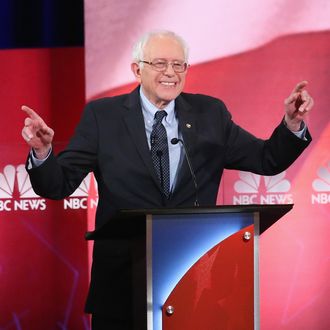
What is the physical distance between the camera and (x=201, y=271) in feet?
6.24

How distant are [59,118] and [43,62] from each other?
32 cm

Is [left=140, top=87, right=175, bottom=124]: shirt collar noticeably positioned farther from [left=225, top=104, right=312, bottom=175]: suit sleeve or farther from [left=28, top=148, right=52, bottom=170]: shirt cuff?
[left=28, top=148, right=52, bottom=170]: shirt cuff

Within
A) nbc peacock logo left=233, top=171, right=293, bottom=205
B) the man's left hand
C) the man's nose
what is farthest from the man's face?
nbc peacock logo left=233, top=171, right=293, bottom=205

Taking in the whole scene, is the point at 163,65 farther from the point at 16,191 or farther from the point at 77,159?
the point at 16,191

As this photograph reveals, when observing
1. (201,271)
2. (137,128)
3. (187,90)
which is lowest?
(201,271)

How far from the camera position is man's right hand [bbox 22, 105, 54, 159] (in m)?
2.05

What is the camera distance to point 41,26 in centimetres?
397

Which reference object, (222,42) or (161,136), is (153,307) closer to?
(161,136)

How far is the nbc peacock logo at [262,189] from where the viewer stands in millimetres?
3717

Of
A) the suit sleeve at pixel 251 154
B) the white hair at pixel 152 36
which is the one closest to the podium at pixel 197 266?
the suit sleeve at pixel 251 154

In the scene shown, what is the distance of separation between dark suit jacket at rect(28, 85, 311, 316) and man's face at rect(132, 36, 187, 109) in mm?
61

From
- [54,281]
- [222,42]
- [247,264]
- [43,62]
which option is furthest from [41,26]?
[247,264]

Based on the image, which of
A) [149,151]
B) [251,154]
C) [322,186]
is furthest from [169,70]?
[322,186]

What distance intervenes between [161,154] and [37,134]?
40 centimetres
